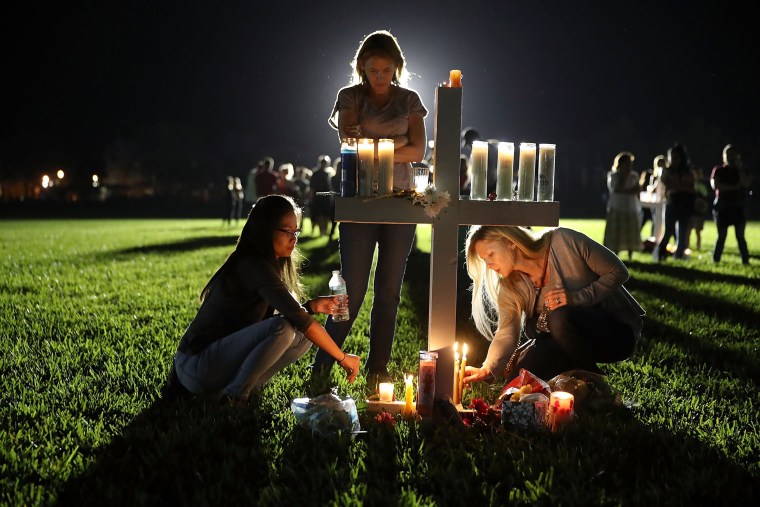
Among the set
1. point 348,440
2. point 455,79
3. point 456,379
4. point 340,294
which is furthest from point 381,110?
point 348,440

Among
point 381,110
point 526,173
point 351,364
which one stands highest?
point 381,110

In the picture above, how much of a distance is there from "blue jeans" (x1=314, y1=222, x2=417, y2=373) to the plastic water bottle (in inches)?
15.5

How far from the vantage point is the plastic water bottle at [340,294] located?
4898 mm

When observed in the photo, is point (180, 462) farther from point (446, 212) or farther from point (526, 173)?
point (526, 173)

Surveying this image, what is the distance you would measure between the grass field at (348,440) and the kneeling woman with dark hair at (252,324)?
20 cm

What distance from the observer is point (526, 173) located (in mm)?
4594

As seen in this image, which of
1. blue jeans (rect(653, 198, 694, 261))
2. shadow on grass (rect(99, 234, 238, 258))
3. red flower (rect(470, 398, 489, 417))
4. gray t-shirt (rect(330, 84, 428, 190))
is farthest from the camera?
shadow on grass (rect(99, 234, 238, 258))

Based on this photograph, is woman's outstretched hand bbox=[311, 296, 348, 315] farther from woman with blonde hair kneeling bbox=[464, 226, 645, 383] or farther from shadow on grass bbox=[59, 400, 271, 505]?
woman with blonde hair kneeling bbox=[464, 226, 645, 383]

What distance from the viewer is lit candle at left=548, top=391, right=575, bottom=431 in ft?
14.3

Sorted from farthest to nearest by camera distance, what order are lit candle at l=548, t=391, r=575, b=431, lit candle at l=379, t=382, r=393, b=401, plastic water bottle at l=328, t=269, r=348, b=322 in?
plastic water bottle at l=328, t=269, r=348, b=322 → lit candle at l=379, t=382, r=393, b=401 → lit candle at l=548, t=391, r=575, b=431

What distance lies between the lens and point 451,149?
15.2ft

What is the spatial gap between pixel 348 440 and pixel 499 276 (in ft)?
5.13

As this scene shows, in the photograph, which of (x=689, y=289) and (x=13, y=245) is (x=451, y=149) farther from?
(x=13, y=245)

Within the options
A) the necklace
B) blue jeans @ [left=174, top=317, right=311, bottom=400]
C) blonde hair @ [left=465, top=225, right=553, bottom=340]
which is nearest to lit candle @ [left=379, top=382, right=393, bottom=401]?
blue jeans @ [left=174, top=317, right=311, bottom=400]
